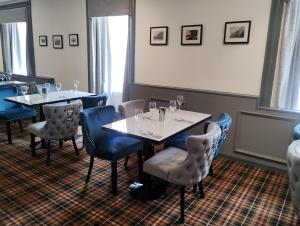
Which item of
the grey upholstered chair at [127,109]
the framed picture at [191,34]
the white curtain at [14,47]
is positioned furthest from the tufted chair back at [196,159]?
the white curtain at [14,47]

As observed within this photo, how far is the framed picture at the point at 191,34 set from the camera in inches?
140

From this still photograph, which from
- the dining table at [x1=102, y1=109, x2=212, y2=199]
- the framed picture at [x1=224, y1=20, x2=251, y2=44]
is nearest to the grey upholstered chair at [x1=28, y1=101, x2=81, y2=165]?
the dining table at [x1=102, y1=109, x2=212, y2=199]

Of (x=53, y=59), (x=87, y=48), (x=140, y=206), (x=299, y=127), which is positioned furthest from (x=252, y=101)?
(x=53, y=59)

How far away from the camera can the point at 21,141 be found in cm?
407

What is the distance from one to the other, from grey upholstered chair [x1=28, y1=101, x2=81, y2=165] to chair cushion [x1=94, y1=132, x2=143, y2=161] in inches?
24.4

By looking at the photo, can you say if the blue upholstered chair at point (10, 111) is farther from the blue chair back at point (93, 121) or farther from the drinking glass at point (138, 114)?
the drinking glass at point (138, 114)

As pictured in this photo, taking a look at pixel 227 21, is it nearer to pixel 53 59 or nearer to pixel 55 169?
pixel 55 169

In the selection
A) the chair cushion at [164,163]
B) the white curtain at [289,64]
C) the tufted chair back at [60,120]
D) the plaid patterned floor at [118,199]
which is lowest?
the plaid patterned floor at [118,199]

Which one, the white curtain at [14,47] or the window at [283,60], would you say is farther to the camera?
the white curtain at [14,47]

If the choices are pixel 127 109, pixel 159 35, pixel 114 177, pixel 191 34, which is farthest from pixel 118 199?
pixel 159 35

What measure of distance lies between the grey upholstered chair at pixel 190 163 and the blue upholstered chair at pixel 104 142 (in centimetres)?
37

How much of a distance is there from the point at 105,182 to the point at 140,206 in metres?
0.61

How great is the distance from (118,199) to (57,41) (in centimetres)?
437

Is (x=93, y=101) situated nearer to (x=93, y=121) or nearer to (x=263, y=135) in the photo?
(x=93, y=121)
